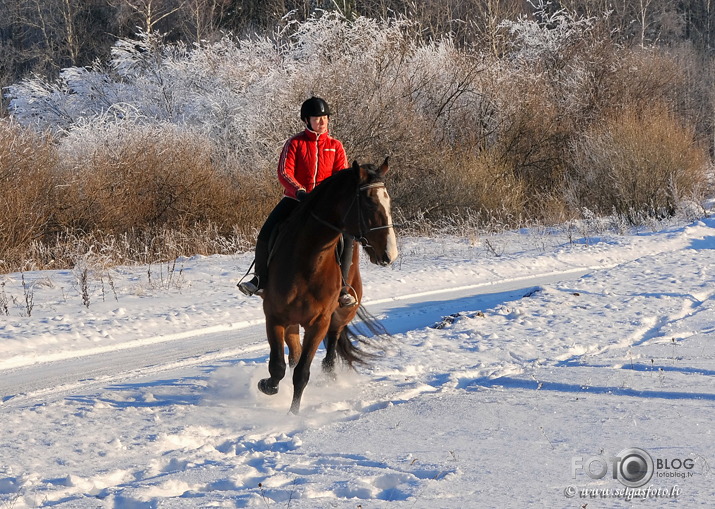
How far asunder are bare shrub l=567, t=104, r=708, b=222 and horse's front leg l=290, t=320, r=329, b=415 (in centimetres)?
1828

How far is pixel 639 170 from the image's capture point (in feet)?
78.8

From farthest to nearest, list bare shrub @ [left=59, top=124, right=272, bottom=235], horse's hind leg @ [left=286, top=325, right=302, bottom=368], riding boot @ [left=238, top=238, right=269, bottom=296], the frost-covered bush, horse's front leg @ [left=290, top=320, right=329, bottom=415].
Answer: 1. the frost-covered bush
2. bare shrub @ [left=59, top=124, right=272, bottom=235]
3. horse's hind leg @ [left=286, top=325, right=302, bottom=368]
4. riding boot @ [left=238, top=238, right=269, bottom=296]
5. horse's front leg @ [left=290, top=320, right=329, bottom=415]

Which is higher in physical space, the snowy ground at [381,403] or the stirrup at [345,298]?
the stirrup at [345,298]

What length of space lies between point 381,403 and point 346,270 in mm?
1083

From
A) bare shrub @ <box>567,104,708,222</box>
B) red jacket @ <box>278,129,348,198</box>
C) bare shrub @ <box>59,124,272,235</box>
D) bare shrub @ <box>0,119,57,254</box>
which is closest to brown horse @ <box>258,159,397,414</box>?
red jacket @ <box>278,129,348,198</box>

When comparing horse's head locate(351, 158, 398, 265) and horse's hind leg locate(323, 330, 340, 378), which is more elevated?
horse's head locate(351, 158, 398, 265)

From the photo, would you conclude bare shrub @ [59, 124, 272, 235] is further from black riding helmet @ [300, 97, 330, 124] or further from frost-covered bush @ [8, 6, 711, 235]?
black riding helmet @ [300, 97, 330, 124]

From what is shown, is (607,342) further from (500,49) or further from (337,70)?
(500,49)

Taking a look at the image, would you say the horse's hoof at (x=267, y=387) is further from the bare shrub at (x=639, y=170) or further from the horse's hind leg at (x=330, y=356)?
the bare shrub at (x=639, y=170)

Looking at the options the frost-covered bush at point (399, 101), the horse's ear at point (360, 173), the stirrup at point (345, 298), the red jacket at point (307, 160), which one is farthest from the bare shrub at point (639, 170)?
the horse's ear at point (360, 173)

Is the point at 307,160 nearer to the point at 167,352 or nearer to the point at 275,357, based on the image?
the point at 275,357

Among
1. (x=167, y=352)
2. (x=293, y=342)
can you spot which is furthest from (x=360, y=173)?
(x=167, y=352)

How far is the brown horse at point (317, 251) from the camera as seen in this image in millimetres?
6086

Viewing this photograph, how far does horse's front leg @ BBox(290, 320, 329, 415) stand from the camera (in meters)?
6.69
